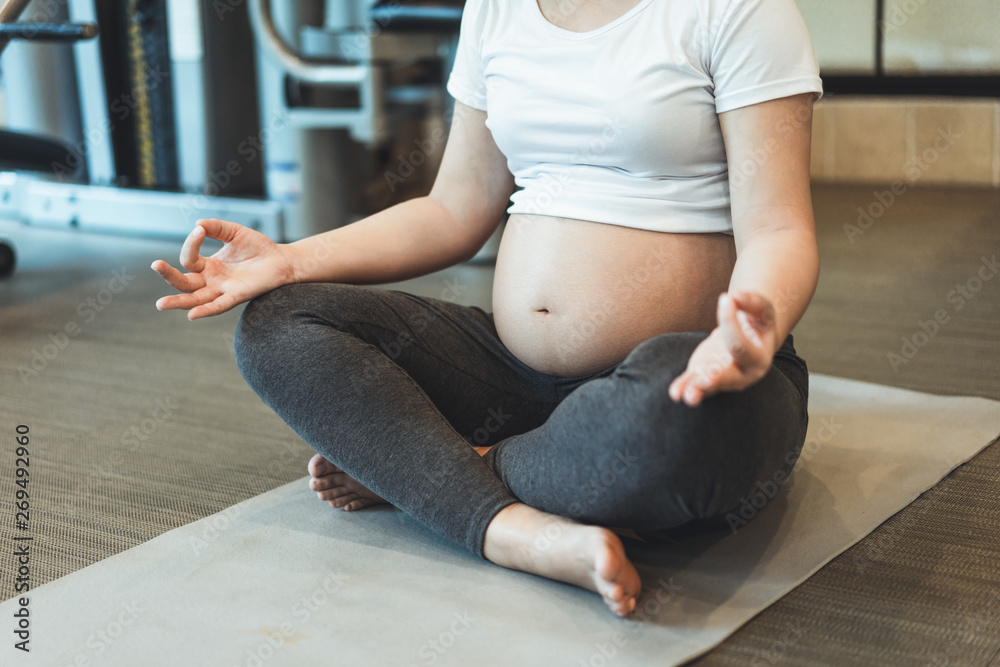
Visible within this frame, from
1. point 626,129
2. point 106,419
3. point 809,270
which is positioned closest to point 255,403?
point 106,419

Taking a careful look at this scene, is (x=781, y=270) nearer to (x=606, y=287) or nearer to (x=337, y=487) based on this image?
(x=606, y=287)

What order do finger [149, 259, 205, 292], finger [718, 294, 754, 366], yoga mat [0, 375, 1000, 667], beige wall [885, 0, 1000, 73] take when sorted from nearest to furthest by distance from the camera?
1. finger [718, 294, 754, 366]
2. yoga mat [0, 375, 1000, 667]
3. finger [149, 259, 205, 292]
4. beige wall [885, 0, 1000, 73]

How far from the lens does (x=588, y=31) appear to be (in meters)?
0.97

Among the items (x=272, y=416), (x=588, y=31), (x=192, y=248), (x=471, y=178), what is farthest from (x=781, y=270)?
(x=272, y=416)

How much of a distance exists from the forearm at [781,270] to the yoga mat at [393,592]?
257 millimetres

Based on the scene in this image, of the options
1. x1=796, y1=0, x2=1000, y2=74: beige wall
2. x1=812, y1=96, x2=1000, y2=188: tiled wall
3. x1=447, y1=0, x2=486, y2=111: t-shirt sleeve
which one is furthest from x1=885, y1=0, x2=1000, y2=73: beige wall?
x1=447, y1=0, x2=486, y2=111: t-shirt sleeve

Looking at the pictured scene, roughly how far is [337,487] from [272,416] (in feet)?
1.31

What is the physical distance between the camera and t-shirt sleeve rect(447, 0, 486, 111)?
3.49ft

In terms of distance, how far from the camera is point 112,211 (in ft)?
A: 9.48

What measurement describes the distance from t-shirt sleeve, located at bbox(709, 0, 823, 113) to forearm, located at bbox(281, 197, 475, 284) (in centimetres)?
40

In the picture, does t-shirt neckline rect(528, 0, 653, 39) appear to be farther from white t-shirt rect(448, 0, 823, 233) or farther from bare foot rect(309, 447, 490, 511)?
bare foot rect(309, 447, 490, 511)

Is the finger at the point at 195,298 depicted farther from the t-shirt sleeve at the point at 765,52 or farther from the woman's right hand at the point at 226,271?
the t-shirt sleeve at the point at 765,52

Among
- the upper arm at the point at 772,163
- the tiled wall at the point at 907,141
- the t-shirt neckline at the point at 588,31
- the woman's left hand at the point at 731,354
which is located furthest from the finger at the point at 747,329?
the tiled wall at the point at 907,141

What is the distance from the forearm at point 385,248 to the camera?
3.44ft
